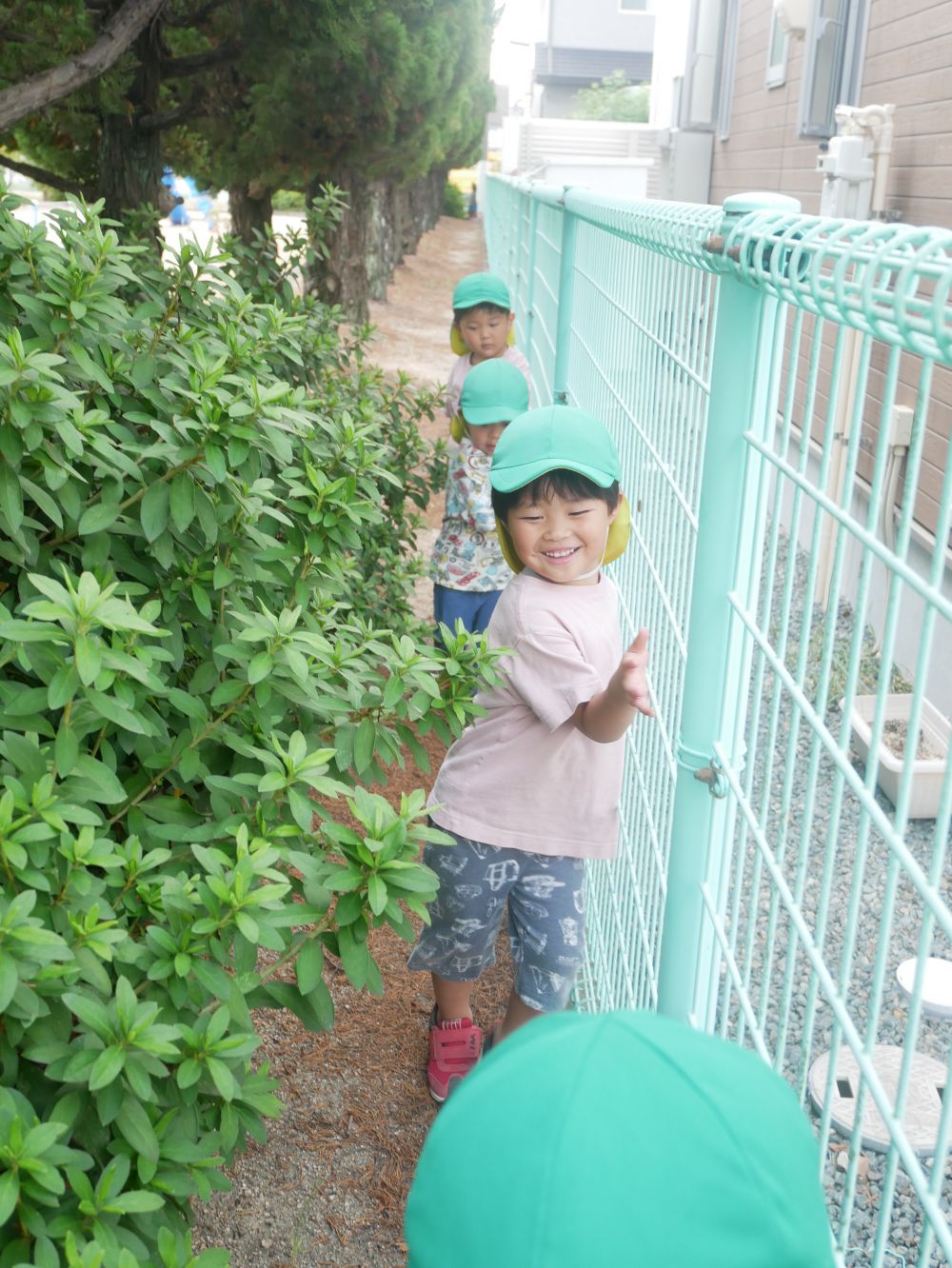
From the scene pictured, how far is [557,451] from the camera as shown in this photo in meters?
2.48

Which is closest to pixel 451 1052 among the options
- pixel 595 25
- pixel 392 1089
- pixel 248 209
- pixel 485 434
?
pixel 392 1089

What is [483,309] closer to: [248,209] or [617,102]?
[248,209]

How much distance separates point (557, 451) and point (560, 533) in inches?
6.7

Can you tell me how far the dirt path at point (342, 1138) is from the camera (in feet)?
8.66

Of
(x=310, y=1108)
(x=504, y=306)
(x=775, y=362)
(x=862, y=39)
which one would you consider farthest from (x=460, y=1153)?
(x=862, y=39)

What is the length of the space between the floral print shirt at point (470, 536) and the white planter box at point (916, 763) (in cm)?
133

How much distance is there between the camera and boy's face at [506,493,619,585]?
101 inches

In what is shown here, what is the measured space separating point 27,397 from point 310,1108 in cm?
186

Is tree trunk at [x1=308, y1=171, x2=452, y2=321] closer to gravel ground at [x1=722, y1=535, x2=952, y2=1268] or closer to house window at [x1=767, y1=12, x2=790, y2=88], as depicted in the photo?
house window at [x1=767, y1=12, x2=790, y2=88]

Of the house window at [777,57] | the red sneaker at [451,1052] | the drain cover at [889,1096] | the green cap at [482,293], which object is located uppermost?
the house window at [777,57]

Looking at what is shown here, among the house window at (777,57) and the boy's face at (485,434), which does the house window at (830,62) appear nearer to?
the house window at (777,57)

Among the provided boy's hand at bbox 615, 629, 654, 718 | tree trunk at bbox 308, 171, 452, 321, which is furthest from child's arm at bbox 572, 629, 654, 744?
tree trunk at bbox 308, 171, 452, 321

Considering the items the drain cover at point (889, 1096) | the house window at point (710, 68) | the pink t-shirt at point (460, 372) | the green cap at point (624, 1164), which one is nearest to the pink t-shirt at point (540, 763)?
the drain cover at point (889, 1096)

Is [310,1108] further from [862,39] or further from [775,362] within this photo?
[862,39]
